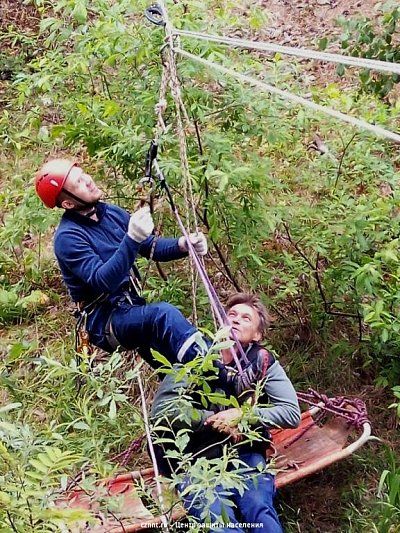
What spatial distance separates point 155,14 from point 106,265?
1.09 metres

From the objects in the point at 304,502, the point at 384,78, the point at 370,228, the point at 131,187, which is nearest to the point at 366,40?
the point at 384,78

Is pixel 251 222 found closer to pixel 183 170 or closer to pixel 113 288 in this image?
pixel 183 170

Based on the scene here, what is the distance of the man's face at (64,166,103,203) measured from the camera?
2730 mm

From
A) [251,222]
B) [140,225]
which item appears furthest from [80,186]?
[251,222]

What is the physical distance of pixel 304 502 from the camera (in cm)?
319

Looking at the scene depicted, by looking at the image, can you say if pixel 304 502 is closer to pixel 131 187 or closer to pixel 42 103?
pixel 131 187

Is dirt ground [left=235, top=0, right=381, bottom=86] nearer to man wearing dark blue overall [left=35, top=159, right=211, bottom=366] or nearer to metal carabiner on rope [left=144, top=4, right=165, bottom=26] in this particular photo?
metal carabiner on rope [left=144, top=4, right=165, bottom=26]

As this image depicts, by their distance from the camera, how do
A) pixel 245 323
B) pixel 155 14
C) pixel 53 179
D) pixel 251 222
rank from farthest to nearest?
Result: pixel 251 222
pixel 155 14
pixel 245 323
pixel 53 179

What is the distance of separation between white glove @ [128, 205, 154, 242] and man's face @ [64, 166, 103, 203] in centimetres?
26

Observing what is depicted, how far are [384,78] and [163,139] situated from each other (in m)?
1.14

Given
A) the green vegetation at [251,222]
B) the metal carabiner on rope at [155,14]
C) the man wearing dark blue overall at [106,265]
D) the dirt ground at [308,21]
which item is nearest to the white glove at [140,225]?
the man wearing dark blue overall at [106,265]

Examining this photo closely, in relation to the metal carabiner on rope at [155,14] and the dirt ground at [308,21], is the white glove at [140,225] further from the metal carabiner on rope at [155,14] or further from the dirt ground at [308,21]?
the dirt ground at [308,21]

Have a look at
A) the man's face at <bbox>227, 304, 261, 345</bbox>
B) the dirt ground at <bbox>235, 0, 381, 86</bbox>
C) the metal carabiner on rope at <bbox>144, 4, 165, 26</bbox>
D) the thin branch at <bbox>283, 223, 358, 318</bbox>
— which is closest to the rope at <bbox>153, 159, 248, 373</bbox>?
the man's face at <bbox>227, 304, 261, 345</bbox>

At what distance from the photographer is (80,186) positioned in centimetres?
274
